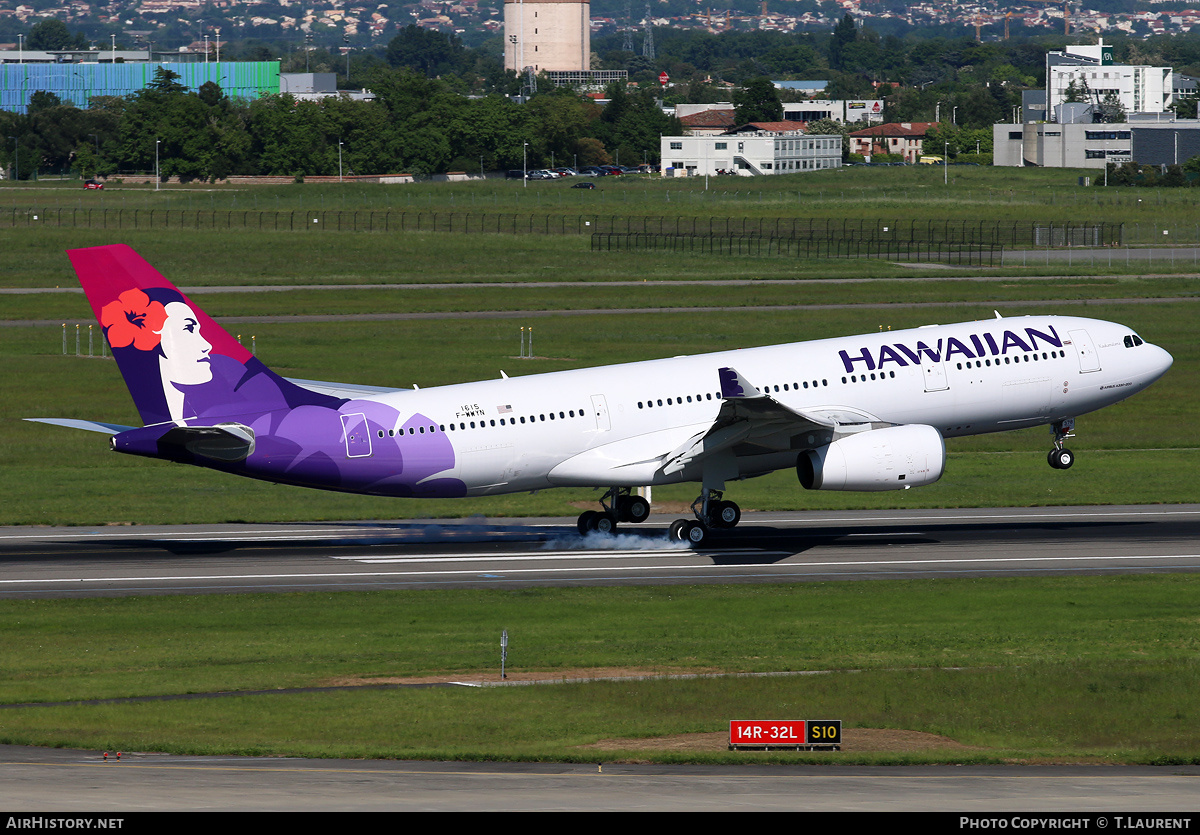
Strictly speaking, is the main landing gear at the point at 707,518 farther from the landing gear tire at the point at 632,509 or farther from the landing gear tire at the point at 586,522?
the landing gear tire at the point at 586,522

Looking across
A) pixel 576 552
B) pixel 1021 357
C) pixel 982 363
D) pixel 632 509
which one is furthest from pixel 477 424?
pixel 1021 357

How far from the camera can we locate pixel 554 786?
75.3ft

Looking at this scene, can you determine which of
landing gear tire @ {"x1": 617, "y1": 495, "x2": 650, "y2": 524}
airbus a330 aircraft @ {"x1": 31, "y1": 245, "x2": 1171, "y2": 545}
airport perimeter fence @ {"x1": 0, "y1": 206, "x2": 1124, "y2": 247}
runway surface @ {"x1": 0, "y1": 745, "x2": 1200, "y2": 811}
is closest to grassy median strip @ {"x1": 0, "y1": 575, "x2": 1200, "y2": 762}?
runway surface @ {"x1": 0, "y1": 745, "x2": 1200, "y2": 811}

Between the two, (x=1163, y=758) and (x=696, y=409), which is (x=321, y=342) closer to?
(x=696, y=409)

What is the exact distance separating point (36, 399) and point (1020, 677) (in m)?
56.5

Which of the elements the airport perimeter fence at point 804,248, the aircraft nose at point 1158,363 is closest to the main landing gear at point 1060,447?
the aircraft nose at point 1158,363

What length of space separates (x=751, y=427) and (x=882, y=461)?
12.9 feet

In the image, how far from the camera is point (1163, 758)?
2672 centimetres

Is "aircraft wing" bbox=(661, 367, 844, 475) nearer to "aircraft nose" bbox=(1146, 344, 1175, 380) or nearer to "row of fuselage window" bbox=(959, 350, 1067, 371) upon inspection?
"row of fuselage window" bbox=(959, 350, 1067, 371)

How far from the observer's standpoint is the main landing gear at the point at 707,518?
47281mm

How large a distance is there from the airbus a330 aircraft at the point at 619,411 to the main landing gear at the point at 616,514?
0.19ft

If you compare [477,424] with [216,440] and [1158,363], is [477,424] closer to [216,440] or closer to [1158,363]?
[216,440]

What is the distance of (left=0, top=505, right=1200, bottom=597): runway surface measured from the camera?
4291cm

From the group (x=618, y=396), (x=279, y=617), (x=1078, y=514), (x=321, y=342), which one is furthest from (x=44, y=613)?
(x=321, y=342)
